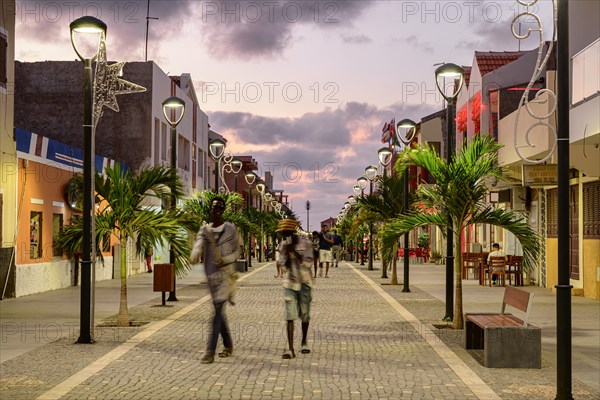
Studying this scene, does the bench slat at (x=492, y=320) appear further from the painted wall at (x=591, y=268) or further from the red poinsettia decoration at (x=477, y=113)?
the red poinsettia decoration at (x=477, y=113)

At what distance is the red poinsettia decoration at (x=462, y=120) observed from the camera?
43.4m

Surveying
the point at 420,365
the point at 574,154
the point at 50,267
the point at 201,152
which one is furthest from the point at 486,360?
the point at 201,152

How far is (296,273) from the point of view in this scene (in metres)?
12.1

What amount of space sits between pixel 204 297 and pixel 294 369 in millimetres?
12513

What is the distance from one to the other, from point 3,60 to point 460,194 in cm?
1265

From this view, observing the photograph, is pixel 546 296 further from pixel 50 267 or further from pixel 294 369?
pixel 294 369

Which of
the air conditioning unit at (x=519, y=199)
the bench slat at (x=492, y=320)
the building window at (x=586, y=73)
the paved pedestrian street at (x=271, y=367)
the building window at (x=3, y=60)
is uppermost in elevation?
the building window at (x=3, y=60)

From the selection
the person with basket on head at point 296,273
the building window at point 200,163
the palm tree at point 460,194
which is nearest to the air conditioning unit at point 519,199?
the palm tree at point 460,194

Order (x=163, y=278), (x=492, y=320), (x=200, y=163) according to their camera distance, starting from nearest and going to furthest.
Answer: (x=492, y=320) < (x=163, y=278) < (x=200, y=163)

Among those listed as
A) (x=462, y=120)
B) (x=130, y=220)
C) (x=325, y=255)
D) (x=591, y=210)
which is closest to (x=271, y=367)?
(x=130, y=220)

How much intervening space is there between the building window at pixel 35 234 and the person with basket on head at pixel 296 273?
46.2 feet

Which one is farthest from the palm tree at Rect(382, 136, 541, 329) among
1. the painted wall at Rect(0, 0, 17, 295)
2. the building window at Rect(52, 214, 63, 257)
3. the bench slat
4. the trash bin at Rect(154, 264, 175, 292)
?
the building window at Rect(52, 214, 63, 257)

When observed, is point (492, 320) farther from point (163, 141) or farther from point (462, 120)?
point (163, 141)

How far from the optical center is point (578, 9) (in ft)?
70.4
